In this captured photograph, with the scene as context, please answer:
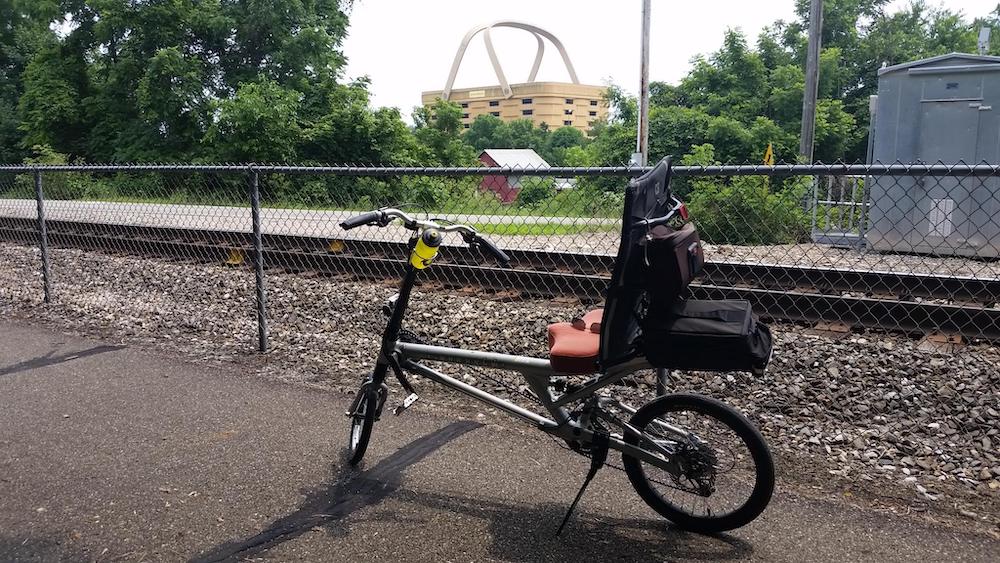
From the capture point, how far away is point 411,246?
381 centimetres

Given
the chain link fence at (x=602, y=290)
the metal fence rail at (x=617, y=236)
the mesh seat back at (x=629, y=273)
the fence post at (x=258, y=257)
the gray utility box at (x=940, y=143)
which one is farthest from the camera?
the gray utility box at (x=940, y=143)

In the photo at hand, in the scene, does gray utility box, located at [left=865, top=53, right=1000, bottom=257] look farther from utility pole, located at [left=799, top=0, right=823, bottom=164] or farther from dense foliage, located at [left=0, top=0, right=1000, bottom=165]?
dense foliage, located at [left=0, top=0, right=1000, bottom=165]

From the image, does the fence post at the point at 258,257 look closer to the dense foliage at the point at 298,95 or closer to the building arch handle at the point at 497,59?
the dense foliage at the point at 298,95

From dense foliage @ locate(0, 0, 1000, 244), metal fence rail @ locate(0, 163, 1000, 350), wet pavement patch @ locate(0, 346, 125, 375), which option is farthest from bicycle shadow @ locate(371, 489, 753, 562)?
dense foliage @ locate(0, 0, 1000, 244)

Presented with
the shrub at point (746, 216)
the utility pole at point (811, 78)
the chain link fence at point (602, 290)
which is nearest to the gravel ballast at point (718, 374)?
the chain link fence at point (602, 290)

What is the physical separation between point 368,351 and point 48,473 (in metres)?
2.58

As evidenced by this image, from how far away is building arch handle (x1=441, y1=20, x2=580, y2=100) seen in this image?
400 ft

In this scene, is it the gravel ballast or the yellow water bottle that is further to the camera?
the gravel ballast

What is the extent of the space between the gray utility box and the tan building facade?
11562 centimetres

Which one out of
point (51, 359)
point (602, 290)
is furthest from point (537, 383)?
point (51, 359)

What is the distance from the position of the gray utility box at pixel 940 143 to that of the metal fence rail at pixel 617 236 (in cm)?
4

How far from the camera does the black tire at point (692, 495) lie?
327 cm

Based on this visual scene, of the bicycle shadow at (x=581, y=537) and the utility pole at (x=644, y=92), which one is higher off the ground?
the utility pole at (x=644, y=92)

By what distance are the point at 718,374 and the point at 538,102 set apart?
127499mm
